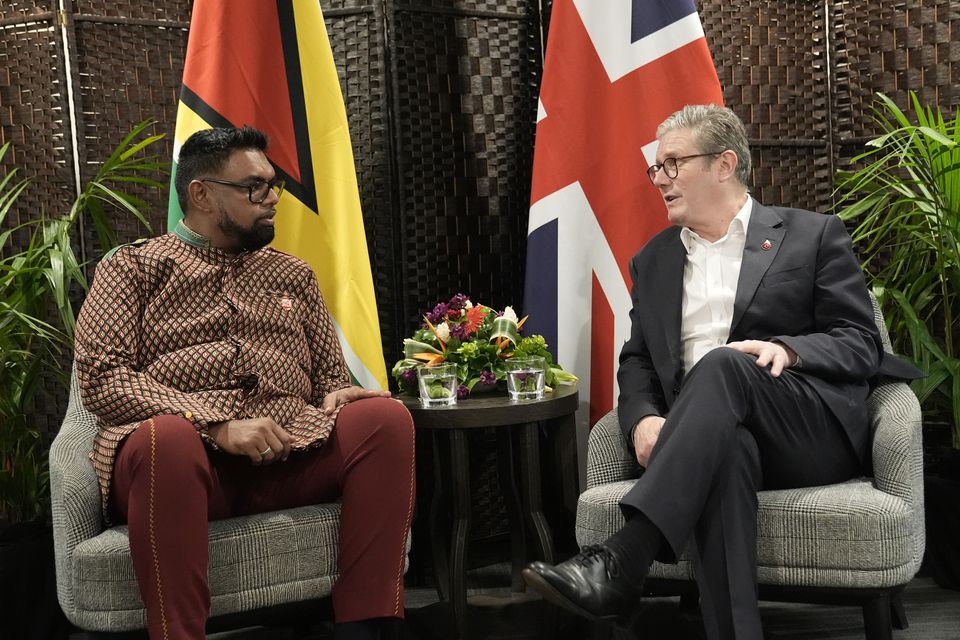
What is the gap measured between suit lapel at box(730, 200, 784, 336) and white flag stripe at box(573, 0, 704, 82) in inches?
30.6

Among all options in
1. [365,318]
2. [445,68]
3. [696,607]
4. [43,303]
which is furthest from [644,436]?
[43,303]

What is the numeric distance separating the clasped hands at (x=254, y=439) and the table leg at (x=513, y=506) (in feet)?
2.60

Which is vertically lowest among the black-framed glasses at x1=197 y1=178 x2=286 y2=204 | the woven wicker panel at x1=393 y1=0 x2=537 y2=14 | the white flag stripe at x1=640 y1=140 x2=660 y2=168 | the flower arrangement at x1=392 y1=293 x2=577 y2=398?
the flower arrangement at x1=392 y1=293 x2=577 y2=398

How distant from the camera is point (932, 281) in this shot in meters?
3.29

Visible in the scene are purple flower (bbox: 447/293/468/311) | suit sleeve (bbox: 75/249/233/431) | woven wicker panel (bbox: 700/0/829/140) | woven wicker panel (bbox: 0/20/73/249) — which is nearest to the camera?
suit sleeve (bbox: 75/249/233/431)

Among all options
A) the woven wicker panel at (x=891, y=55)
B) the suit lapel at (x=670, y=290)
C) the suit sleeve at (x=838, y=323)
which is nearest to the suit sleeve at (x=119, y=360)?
the suit lapel at (x=670, y=290)

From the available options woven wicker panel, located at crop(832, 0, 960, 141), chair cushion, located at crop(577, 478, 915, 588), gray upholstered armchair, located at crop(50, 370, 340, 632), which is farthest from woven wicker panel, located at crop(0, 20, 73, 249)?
woven wicker panel, located at crop(832, 0, 960, 141)

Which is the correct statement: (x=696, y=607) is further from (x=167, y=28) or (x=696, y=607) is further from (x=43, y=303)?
(x=167, y=28)

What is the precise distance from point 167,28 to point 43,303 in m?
1.01

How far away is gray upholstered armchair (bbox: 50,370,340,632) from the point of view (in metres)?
2.03

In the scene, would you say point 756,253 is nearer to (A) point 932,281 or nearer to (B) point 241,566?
(A) point 932,281

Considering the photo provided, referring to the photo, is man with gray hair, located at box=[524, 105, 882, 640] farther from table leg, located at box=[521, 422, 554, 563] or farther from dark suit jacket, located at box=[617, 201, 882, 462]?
Result: table leg, located at box=[521, 422, 554, 563]

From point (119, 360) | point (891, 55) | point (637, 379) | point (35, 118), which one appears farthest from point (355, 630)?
point (891, 55)

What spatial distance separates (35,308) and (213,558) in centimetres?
125
